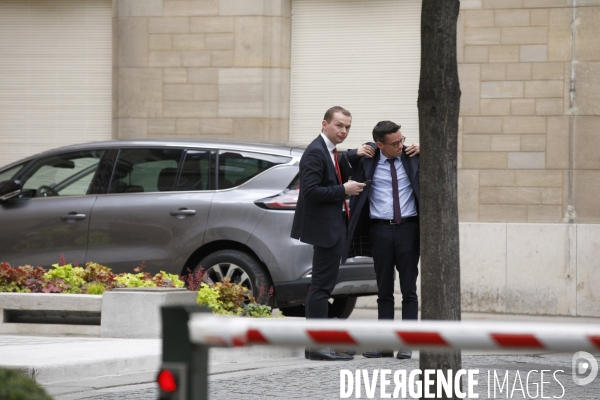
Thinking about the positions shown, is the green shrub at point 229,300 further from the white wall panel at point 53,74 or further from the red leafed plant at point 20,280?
the white wall panel at point 53,74

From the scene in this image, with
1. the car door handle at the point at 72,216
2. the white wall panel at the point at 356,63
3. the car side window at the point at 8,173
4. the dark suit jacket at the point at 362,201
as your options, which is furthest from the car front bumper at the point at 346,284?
the white wall panel at the point at 356,63

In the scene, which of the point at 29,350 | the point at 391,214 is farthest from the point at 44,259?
the point at 391,214

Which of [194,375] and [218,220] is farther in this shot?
[218,220]

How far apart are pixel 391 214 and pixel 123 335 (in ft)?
7.75

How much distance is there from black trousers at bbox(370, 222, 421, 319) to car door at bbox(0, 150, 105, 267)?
3.36 metres

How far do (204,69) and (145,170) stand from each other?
168 inches

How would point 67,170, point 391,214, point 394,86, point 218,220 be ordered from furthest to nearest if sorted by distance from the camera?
point 394,86 → point 67,170 → point 218,220 → point 391,214

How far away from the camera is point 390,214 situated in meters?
8.16

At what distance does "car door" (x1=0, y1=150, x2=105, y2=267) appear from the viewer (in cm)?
1027

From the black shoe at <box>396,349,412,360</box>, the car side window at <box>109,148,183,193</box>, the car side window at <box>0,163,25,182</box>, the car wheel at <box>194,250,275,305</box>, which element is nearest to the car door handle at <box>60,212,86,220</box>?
the car side window at <box>109,148,183,193</box>

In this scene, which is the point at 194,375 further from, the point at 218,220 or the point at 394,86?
the point at 394,86

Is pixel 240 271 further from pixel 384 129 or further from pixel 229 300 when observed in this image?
pixel 384 129

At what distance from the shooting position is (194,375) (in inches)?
114

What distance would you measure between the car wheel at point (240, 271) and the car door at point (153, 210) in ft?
0.79
